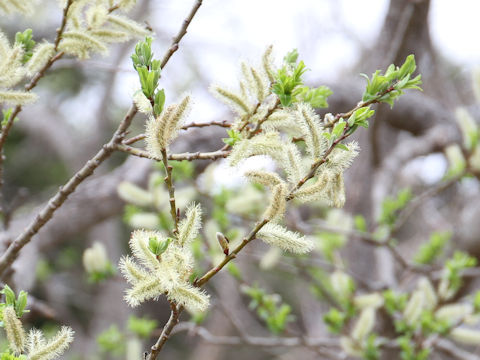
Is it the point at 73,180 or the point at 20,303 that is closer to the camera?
the point at 20,303

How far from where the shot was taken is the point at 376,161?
A: 114 inches

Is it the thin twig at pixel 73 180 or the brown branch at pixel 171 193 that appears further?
the thin twig at pixel 73 180

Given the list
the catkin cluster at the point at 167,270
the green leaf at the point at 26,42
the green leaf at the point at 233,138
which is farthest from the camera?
the green leaf at the point at 26,42

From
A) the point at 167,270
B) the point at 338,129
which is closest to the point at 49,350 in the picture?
the point at 167,270

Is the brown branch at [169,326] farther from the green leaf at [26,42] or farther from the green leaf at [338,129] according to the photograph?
the green leaf at [26,42]

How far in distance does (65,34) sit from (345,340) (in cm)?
122

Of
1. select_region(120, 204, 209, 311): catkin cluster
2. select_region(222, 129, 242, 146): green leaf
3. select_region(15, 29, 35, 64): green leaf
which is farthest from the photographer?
select_region(15, 29, 35, 64): green leaf

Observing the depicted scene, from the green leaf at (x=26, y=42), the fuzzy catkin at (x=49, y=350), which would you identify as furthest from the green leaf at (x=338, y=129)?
the green leaf at (x=26, y=42)

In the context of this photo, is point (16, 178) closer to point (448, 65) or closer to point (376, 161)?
point (376, 161)

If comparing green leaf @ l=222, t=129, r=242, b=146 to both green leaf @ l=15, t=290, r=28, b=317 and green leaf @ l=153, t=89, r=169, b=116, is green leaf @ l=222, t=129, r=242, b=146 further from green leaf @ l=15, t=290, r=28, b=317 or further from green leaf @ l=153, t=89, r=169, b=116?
green leaf @ l=15, t=290, r=28, b=317

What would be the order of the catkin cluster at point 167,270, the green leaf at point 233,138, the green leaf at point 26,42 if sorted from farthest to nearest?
the green leaf at point 26,42, the green leaf at point 233,138, the catkin cluster at point 167,270

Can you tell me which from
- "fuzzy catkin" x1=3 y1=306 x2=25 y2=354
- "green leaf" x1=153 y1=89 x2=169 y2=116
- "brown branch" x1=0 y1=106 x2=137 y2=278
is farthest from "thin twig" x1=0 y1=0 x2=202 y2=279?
"fuzzy catkin" x1=3 y1=306 x2=25 y2=354

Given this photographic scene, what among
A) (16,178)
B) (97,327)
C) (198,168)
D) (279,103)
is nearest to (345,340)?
(198,168)

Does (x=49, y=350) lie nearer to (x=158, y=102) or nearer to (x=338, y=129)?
(x=158, y=102)
